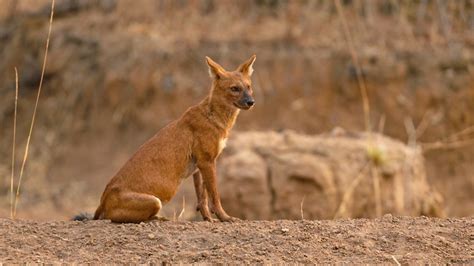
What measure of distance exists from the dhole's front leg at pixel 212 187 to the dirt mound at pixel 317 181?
588cm

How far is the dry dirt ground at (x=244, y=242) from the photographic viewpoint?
821 cm

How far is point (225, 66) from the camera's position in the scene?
23.1m

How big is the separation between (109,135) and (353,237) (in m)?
16.3

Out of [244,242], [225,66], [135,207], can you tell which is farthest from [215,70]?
[225,66]

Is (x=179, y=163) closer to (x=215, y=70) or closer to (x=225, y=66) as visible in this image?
(x=215, y=70)

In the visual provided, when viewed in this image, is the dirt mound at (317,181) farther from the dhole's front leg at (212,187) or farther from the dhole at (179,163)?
the dhole's front leg at (212,187)

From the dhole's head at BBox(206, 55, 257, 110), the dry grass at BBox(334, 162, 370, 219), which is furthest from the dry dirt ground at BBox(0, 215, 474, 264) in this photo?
the dry grass at BBox(334, 162, 370, 219)

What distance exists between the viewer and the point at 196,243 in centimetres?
853

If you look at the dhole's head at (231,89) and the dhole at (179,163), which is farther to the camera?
the dhole's head at (231,89)

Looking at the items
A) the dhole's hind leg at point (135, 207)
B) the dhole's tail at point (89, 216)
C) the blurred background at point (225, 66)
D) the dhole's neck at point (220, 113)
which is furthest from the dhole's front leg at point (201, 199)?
the blurred background at point (225, 66)

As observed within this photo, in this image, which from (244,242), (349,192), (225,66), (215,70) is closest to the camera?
(244,242)

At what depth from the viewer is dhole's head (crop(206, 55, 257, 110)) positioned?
10266mm

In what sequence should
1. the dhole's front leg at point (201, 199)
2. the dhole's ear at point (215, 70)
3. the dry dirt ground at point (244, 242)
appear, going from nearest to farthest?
the dry dirt ground at point (244, 242), the dhole's front leg at point (201, 199), the dhole's ear at point (215, 70)

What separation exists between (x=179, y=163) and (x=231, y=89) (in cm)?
105
